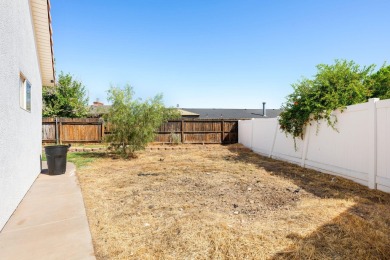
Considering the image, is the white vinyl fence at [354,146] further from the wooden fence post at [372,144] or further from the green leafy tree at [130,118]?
the green leafy tree at [130,118]

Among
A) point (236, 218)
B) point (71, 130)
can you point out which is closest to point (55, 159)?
point (236, 218)

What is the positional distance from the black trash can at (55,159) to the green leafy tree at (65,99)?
15.2 metres

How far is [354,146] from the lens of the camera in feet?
19.2

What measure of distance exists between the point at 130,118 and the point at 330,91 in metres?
8.22

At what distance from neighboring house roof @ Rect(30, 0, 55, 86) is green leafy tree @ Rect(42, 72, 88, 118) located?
12.5 metres

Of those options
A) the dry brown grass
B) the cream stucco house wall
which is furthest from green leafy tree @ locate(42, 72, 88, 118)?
the cream stucco house wall

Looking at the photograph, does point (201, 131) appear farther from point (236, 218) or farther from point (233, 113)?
point (233, 113)

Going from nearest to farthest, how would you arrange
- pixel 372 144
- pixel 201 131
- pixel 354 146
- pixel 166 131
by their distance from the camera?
1. pixel 372 144
2. pixel 354 146
3. pixel 166 131
4. pixel 201 131

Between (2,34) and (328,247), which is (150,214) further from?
(2,34)

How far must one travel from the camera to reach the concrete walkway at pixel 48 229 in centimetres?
243

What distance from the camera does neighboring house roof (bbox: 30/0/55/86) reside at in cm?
556

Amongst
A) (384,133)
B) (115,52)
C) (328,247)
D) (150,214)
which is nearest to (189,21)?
(115,52)

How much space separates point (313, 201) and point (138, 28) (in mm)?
11737

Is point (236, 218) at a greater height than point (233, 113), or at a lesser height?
lesser
